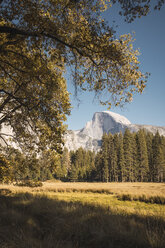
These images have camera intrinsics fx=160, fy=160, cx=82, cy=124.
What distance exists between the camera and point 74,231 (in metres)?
4.09

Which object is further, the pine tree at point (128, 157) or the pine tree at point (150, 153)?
the pine tree at point (150, 153)

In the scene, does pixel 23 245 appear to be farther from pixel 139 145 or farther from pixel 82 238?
pixel 139 145

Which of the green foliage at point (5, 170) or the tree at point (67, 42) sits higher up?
the tree at point (67, 42)

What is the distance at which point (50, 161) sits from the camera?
7.81 m

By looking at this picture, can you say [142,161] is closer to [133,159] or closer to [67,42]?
[133,159]

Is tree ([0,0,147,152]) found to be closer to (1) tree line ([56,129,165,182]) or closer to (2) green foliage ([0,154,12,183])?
(2) green foliage ([0,154,12,183])

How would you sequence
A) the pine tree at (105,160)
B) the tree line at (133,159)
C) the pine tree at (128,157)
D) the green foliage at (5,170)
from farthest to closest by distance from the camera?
the pine tree at (105,160)
the tree line at (133,159)
the pine tree at (128,157)
the green foliage at (5,170)

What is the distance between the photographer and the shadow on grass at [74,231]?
10.9 ft

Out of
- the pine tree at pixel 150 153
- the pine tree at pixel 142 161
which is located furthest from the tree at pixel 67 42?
the pine tree at pixel 150 153

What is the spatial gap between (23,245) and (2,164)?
16.3ft

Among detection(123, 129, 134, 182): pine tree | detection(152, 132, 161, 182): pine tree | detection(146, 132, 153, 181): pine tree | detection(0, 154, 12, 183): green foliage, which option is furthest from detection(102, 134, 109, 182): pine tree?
detection(0, 154, 12, 183): green foliage

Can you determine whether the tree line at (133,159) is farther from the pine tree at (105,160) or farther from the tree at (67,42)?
the tree at (67,42)

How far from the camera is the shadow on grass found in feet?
10.9

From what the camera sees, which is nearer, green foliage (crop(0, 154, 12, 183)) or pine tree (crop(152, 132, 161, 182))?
green foliage (crop(0, 154, 12, 183))
